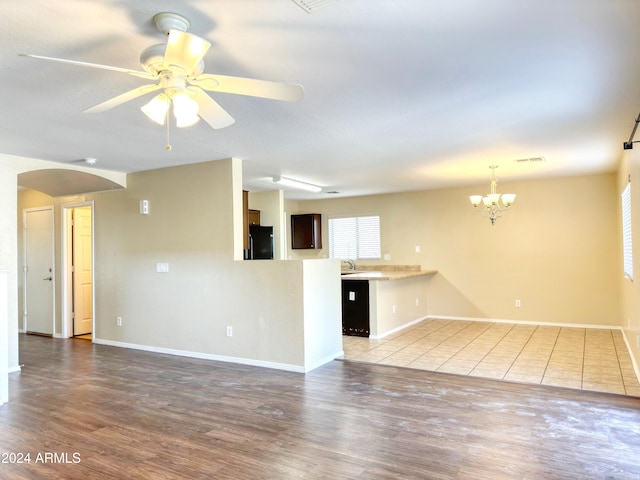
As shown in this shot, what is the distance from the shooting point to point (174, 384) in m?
4.11

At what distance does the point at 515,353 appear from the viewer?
16.8ft

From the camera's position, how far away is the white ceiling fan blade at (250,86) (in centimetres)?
202

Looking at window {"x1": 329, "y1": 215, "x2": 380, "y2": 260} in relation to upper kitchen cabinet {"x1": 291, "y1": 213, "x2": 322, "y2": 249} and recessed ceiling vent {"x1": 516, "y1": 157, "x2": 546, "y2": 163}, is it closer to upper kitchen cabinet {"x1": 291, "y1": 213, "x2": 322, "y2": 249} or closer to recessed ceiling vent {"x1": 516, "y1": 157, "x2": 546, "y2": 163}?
upper kitchen cabinet {"x1": 291, "y1": 213, "x2": 322, "y2": 249}

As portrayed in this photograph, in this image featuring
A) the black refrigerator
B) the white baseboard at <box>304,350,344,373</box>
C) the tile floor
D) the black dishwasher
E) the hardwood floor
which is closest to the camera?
the hardwood floor

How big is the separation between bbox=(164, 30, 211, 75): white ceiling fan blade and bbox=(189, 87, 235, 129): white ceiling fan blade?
29cm

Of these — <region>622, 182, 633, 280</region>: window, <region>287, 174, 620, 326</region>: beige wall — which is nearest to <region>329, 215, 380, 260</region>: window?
<region>287, 174, 620, 326</region>: beige wall

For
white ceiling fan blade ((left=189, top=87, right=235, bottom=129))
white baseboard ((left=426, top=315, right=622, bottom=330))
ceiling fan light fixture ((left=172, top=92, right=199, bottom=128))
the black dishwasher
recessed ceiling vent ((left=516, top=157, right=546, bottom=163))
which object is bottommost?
white baseboard ((left=426, top=315, right=622, bottom=330))

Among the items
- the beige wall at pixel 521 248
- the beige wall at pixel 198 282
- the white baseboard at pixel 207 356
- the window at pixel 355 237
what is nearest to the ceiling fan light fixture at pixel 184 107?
the beige wall at pixel 198 282

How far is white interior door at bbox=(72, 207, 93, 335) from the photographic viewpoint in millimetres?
6695

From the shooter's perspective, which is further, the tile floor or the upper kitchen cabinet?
the upper kitchen cabinet

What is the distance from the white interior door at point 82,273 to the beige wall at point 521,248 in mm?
5009

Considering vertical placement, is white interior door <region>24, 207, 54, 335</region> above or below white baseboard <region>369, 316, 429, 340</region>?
above

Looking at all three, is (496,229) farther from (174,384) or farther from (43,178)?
(43,178)

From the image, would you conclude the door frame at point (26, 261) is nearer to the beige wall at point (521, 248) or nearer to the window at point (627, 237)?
the beige wall at point (521, 248)
